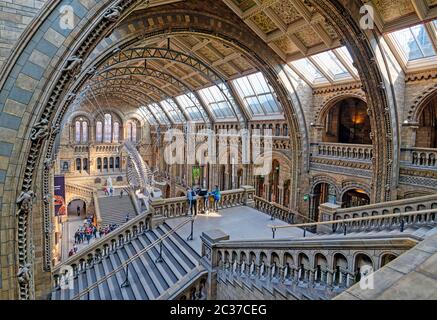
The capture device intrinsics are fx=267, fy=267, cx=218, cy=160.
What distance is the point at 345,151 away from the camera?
13.8 meters

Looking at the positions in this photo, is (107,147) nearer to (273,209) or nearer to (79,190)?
(79,190)

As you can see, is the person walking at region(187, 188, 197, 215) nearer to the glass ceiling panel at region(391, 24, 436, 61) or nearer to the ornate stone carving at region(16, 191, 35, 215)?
the ornate stone carving at region(16, 191, 35, 215)

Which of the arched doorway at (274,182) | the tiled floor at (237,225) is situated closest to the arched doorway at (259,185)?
the arched doorway at (274,182)

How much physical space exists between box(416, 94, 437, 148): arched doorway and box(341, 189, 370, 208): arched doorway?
3.57m

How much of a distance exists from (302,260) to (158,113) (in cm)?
3280

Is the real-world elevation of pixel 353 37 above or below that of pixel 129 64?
below

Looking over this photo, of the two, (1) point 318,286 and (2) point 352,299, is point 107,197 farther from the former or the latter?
(2) point 352,299

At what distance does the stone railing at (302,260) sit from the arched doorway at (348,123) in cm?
1206

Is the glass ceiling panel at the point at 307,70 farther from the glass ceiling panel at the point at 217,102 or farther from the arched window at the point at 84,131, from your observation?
the arched window at the point at 84,131

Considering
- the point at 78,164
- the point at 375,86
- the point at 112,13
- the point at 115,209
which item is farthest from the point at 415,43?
the point at 78,164

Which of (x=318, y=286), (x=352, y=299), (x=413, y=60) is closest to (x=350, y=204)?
(x=413, y=60)

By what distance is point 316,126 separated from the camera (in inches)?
600
